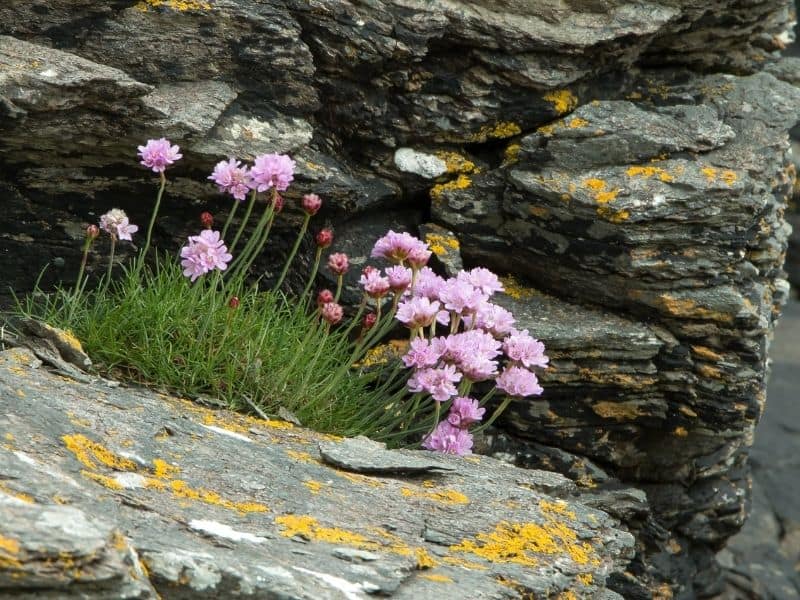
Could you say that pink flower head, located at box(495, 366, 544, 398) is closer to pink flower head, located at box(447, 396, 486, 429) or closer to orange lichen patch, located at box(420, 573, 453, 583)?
pink flower head, located at box(447, 396, 486, 429)

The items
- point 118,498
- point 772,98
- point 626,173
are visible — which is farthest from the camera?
point 772,98

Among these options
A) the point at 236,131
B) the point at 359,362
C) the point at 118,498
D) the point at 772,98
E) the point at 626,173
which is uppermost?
the point at 772,98

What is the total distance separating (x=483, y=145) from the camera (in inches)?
236

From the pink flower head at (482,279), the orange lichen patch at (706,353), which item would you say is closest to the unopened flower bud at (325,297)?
the pink flower head at (482,279)

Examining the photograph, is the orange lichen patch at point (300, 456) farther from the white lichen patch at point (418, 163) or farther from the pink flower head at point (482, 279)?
the white lichen patch at point (418, 163)

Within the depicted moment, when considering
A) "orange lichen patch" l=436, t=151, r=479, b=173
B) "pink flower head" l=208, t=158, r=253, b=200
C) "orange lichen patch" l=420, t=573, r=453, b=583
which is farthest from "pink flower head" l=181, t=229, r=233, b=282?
"orange lichen patch" l=420, t=573, r=453, b=583

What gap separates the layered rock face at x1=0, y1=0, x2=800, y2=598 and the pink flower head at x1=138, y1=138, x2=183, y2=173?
1.13 feet

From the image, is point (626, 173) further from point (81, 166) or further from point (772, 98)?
point (81, 166)

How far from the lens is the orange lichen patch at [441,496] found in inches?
156

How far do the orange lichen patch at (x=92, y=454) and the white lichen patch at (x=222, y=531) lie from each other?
42 centimetres

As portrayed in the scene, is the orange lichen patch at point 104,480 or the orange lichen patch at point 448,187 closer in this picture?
the orange lichen patch at point 104,480

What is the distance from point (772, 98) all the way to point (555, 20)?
1400mm

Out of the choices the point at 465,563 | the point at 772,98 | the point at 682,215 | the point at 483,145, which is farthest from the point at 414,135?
the point at 465,563

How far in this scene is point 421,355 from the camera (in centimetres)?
474
